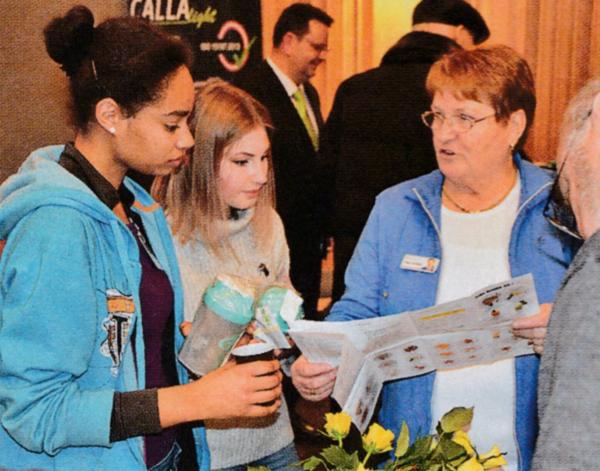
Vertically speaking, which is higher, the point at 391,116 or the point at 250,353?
the point at 391,116

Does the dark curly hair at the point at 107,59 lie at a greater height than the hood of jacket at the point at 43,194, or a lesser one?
greater

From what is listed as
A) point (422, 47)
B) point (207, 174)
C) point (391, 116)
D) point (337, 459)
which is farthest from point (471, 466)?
point (422, 47)

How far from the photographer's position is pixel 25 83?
2.54 metres

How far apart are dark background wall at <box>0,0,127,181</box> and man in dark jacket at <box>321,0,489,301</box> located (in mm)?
1150

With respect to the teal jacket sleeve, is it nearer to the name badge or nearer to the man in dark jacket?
the name badge

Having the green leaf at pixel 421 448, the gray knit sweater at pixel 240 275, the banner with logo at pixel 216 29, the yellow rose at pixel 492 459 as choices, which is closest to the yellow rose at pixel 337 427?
the green leaf at pixel 421 448

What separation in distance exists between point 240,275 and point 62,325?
0.73 meters

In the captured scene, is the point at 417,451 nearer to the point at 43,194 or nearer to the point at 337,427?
the point at 337,427

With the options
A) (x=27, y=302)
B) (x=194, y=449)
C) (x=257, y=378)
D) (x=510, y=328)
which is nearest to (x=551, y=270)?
(x=510, y=328)

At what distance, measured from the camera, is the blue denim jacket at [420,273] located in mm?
1775

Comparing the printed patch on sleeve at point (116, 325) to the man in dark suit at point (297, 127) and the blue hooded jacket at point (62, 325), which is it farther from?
the man in dark suit at point (297, 127)

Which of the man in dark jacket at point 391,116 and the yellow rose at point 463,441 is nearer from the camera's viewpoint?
the yellow rose at point 463,441

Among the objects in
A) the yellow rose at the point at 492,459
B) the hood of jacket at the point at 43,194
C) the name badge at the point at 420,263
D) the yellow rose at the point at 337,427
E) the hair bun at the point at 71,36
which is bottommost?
the yellow rose at the point at 492,459

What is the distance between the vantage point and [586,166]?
38.8 inches
